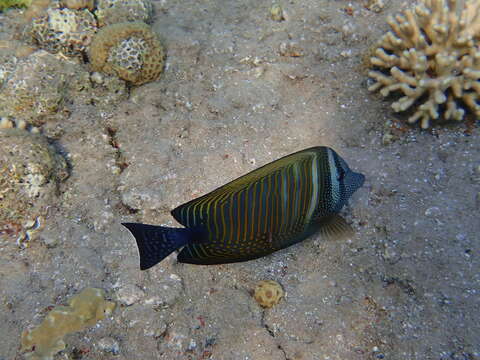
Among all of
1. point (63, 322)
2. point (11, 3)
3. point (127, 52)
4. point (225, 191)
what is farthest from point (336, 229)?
point (11, 3)

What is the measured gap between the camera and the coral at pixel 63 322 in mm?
2740

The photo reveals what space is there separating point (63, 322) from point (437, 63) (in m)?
4.51

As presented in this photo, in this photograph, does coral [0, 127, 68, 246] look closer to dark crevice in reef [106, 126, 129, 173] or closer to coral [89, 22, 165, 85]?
dark crevice in reef [106, 126, 129, 173]

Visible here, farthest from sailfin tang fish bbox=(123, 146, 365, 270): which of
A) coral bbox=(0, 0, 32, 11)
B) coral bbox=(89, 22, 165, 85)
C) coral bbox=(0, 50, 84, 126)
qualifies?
coral bbox=(0, 0, 32, 11)

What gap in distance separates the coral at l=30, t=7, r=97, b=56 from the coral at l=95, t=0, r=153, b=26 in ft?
1.03

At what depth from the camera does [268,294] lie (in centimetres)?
303

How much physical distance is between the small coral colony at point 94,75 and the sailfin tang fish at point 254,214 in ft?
2.57

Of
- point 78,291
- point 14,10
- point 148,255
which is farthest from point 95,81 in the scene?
point 148,255

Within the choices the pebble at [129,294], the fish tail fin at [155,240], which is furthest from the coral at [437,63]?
the pebble at [129,294]

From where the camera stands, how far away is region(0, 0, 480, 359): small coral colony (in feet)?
11.1

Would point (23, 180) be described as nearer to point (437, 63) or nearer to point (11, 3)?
point (11, 3)

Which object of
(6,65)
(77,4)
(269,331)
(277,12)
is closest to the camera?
(269,331)

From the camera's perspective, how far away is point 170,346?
9.27 feet

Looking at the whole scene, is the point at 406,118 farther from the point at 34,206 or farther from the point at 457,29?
the point at 34,206
